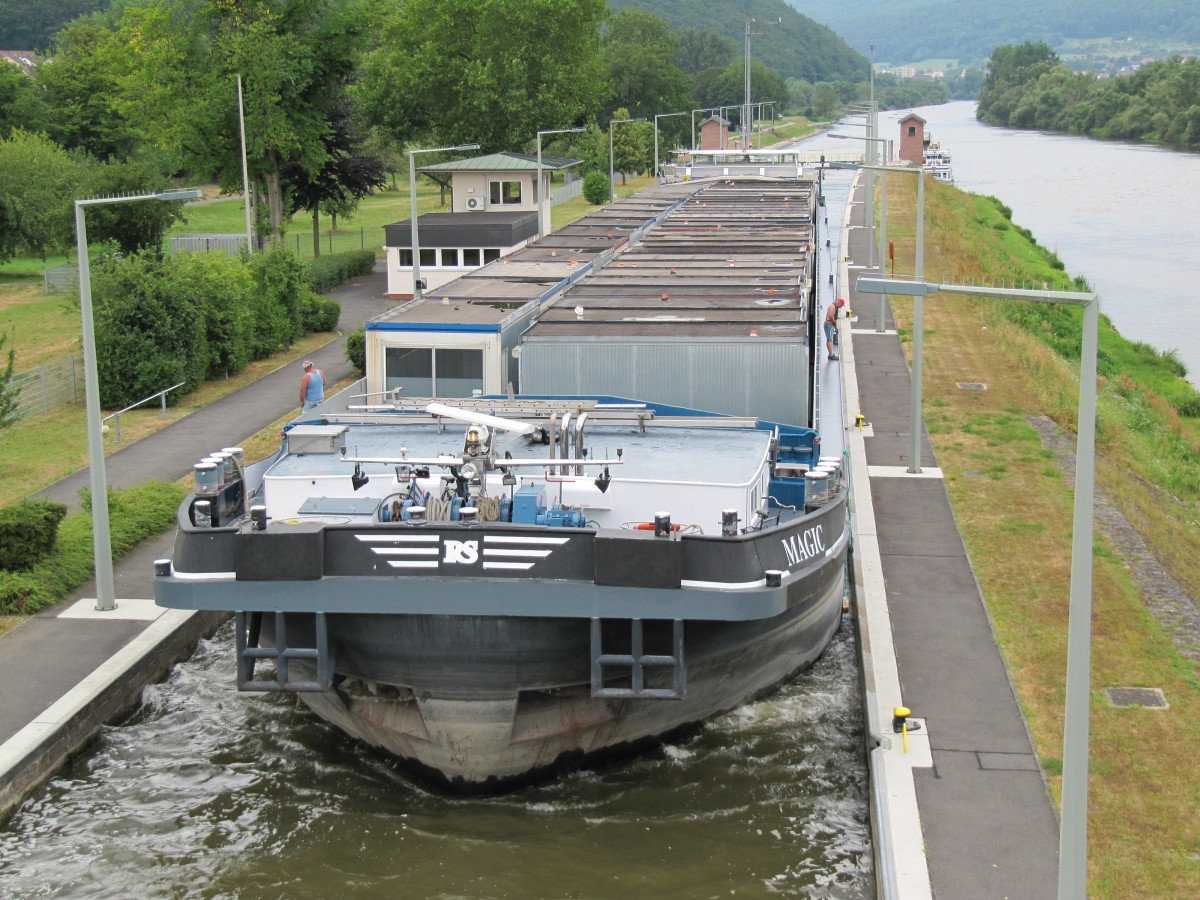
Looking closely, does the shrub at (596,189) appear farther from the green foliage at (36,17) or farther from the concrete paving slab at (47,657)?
the green foliage at (36,17)

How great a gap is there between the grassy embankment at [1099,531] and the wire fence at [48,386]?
60.2 feet

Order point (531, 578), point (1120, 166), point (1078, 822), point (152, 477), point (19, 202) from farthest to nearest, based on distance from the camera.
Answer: point (1120, 166) → point (19, 202) → point (152, 477) → point (531, 578) → point (1078, 822)

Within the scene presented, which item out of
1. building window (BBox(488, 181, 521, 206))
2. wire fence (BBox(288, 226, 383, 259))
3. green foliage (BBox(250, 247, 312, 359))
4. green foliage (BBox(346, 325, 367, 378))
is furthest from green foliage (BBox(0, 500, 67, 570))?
wire fence (BBox(288, 226, 383, 259))

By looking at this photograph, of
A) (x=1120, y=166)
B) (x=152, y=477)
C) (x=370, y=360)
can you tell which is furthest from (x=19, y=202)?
(x=1120, y=166)

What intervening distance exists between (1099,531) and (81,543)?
14.7 meters

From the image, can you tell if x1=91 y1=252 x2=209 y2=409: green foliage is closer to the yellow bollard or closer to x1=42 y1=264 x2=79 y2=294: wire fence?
x1=42 y1=264 x2=79 y2=294: wire fence

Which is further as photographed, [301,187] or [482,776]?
[301,187]

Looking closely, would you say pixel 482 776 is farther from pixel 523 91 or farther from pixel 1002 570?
pixel 523 91

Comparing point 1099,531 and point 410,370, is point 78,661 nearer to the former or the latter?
point 410,370

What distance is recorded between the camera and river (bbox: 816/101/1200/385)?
51500 millimetres

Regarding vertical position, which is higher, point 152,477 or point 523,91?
point 523,91

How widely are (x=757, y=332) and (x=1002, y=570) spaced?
4.60m

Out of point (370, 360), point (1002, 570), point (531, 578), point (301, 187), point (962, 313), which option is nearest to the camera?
point (531, 578)

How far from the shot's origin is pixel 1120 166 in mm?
109500
